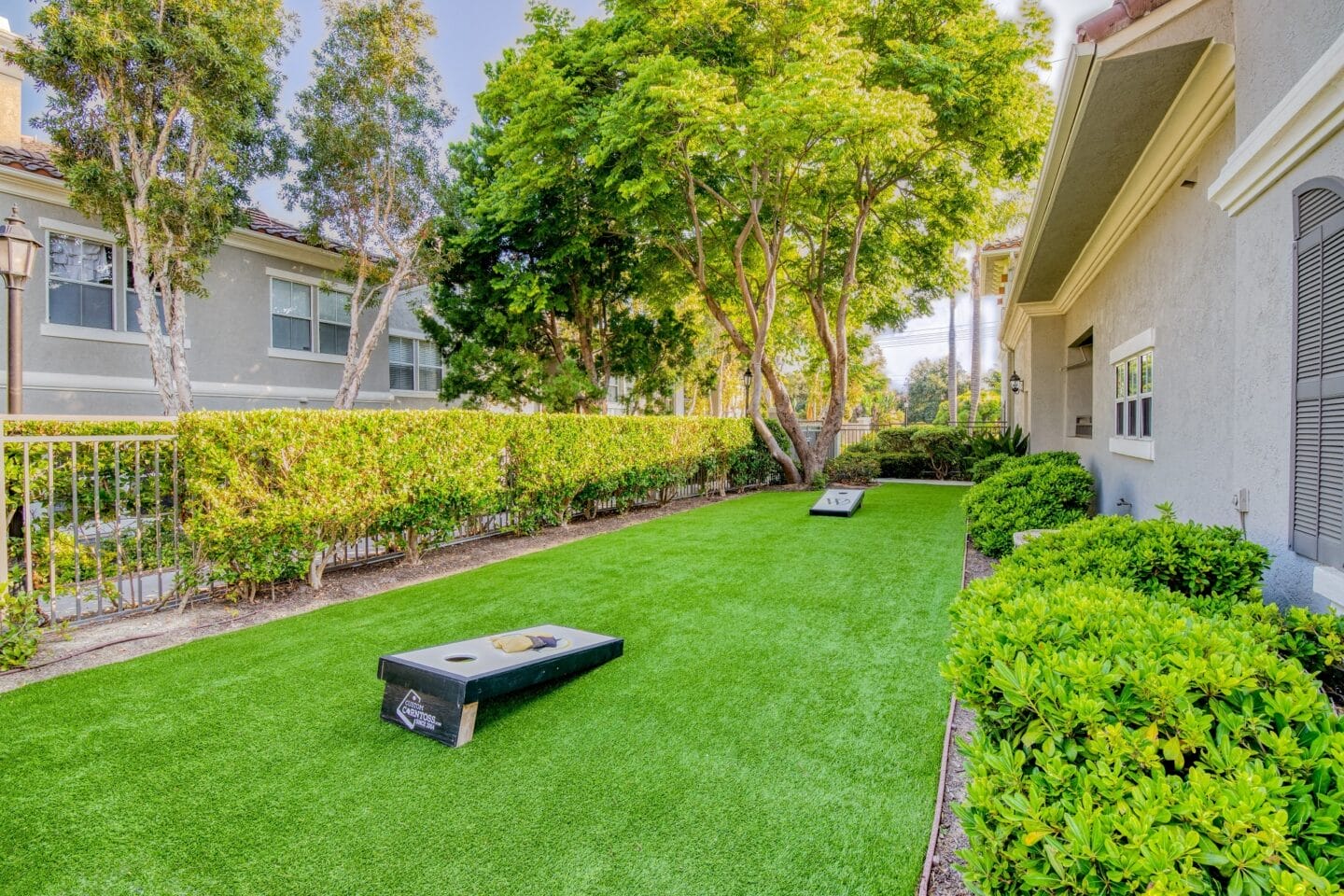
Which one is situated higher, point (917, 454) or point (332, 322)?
point (332, 322)

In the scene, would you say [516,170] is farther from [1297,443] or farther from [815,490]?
[1297,443]

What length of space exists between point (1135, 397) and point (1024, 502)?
1503 millimetres

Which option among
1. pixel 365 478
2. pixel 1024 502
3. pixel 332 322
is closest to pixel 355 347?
pixel 332 322

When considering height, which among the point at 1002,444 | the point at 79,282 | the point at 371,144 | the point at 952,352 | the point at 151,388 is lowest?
the point at 1002,444

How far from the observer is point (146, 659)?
14.0 ft

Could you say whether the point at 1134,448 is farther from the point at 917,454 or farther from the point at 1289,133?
the point at 917,454

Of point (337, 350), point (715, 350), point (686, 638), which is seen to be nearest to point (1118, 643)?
point (686, 638)

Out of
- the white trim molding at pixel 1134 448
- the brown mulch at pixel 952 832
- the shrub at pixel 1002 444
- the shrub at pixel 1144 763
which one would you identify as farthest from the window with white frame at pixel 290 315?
the shrub at pixel 1002 444

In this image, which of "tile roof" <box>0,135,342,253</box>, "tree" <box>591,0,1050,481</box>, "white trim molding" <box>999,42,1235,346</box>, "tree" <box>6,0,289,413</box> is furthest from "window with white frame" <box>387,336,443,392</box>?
"white trim molding" <box>999,42,1235,346</box>

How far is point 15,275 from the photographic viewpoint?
19.3 feet

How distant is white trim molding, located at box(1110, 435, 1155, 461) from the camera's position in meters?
5.52

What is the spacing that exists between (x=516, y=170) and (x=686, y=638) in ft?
36.5

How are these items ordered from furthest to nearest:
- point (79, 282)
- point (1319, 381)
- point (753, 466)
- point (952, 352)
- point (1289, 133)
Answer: point (952, 352)
point (753, 466)
point (79, 282)
point (1289, 133)
point (1319, 381)

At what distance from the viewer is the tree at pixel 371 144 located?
39.9ft
